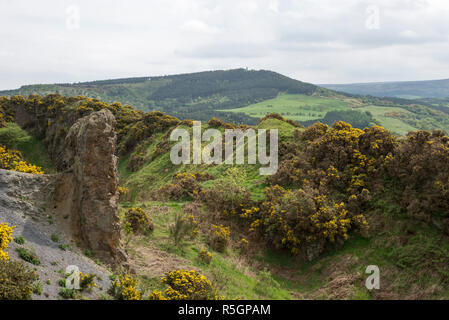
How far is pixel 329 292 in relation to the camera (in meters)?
17.1

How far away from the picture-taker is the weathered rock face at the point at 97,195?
15039 millimetres

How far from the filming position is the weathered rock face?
15039 mm

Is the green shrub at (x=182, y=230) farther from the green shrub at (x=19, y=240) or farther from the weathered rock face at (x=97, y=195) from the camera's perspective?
the green shrub at (x=19, y=240)

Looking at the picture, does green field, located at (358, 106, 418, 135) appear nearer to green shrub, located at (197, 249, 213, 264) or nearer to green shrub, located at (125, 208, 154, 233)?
green shrub, located at (197, 249, 213, 264)

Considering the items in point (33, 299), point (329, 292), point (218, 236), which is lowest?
point (329, 292)

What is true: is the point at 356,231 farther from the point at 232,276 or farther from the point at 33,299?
the point at 33,299

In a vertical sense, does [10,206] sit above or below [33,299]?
above

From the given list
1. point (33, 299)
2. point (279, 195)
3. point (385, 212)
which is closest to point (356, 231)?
point (385, 212)

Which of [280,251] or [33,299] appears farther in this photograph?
[280,251]

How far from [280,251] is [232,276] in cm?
485

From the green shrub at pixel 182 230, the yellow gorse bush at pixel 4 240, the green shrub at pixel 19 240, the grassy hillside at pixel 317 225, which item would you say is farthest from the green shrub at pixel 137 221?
the yellow gorse bush at pixel 4 240

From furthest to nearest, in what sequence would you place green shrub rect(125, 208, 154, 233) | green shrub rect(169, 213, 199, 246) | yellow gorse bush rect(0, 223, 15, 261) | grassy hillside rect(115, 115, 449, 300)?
green shrub rect(125, 208, 154, 233) → green shrub rect(169, 213, 199, 246) → grassy hillside rect(115, 115, 449, 300) → yellow gorse bush rect(0, 223, 15, 261)

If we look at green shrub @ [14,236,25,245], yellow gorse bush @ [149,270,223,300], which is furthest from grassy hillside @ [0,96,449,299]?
green shrub @ [14,236,25,245]

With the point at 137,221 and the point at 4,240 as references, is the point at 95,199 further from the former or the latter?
the point at 137,221
